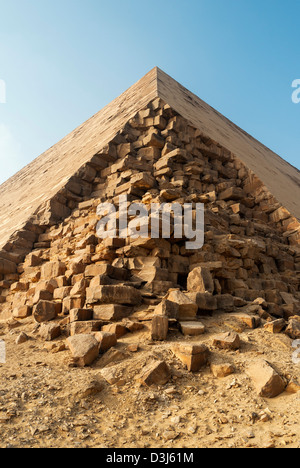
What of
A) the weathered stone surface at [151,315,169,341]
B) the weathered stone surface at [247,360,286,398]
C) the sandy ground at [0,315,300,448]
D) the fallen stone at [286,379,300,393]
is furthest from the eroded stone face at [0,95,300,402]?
the fallen stone at [286,379,300,393]

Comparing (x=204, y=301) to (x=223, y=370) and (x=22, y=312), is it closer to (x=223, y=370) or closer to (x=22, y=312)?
(x=223, y=370)

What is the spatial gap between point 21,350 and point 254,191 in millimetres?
7206

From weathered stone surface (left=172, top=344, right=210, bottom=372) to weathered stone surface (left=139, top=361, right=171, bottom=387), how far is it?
24 cm

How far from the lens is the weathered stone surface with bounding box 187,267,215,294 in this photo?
475cm

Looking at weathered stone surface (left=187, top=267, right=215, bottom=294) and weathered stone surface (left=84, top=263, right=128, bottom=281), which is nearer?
weathered stone surface (left=187, top=267, right=215, bottom=294)

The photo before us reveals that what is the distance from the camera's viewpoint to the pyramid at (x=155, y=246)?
4559 mm

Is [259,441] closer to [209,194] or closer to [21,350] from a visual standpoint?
[21,350]

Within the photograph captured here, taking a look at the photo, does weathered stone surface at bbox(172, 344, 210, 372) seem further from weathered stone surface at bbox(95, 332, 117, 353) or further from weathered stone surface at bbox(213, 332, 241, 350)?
weathered stone surface at bbox(95, 332, 117, 353)

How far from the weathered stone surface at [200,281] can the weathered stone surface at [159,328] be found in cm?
103

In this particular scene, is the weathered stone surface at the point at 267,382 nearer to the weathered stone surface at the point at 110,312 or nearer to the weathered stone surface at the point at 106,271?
the weathered stone surface at the point at 110,312

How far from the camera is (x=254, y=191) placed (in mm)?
8930

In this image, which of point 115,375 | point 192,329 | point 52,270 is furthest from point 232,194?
point 115,375

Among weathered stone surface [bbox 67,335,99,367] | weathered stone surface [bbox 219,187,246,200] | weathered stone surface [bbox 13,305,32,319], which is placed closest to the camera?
weathered stone surface [bbox 67,335,99,367]
